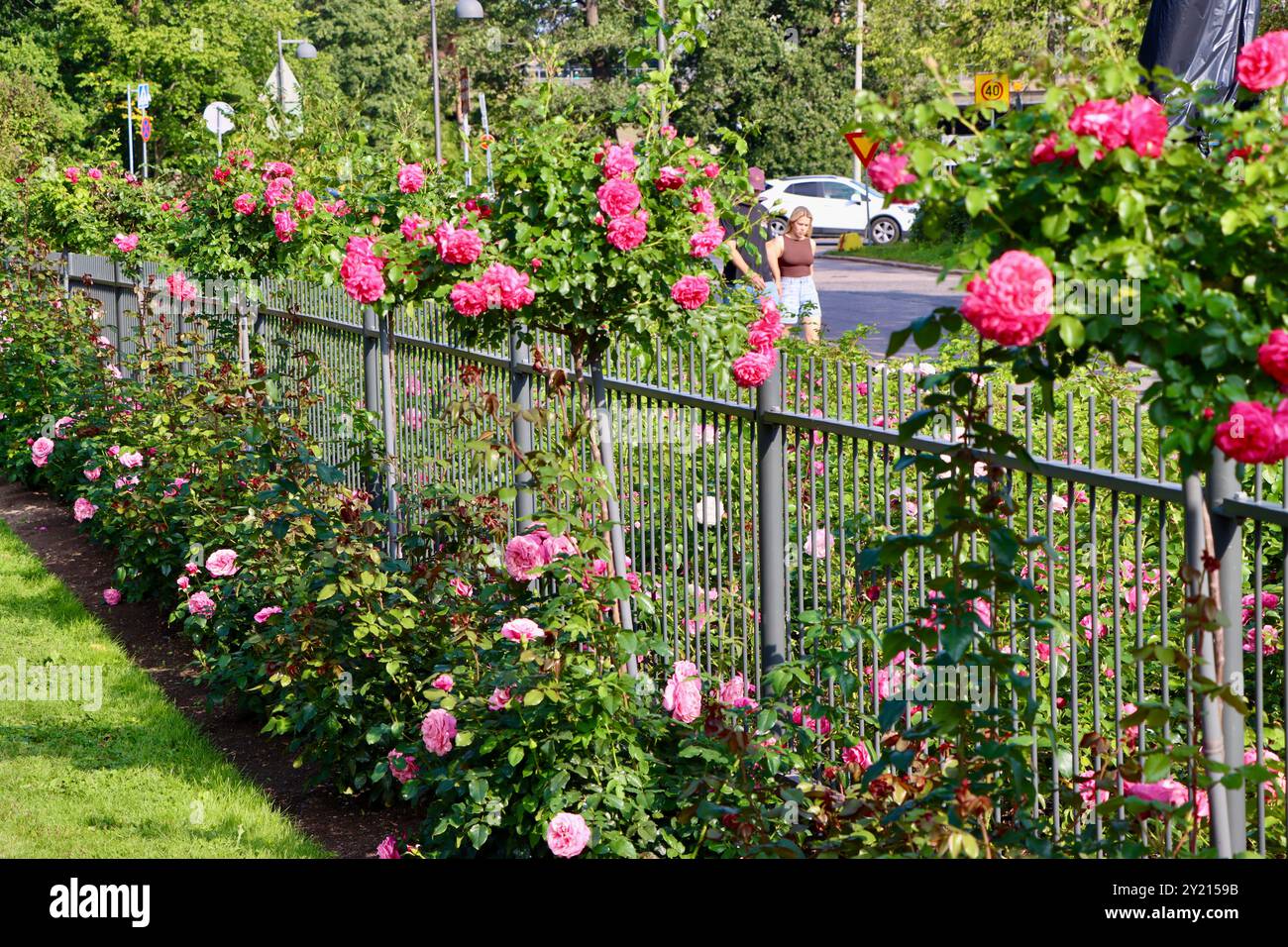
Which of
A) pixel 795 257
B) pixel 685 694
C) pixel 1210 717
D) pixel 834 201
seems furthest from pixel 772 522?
pixel 834 201

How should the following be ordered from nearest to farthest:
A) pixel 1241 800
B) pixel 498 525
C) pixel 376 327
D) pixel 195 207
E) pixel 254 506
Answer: pixel 1241 800
pixel 498 525
pixel 254 506
pixel 376 327
pixel 195 207

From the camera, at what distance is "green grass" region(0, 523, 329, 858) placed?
15.8ft

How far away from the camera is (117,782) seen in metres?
5.42

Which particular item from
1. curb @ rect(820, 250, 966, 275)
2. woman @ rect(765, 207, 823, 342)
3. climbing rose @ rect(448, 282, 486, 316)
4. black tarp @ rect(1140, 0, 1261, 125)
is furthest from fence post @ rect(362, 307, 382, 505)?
curb @ rect(820, 250, 966, 275)

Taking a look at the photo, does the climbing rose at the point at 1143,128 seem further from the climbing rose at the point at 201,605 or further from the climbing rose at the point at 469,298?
the climbing rose at the point at 201,605

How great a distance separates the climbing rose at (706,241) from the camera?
4.36 m

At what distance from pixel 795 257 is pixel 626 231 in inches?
348

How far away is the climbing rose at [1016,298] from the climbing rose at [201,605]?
4594 mm

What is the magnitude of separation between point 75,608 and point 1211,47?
226 inches

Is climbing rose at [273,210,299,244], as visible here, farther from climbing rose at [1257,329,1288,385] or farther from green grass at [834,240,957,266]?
green grass at [834,240,957,266]

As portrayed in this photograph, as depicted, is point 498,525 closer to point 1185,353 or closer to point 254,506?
point 254,506

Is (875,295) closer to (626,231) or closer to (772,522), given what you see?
(772,522)

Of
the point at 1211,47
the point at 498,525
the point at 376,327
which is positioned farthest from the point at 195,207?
the point at 1211,47

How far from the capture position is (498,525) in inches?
205
